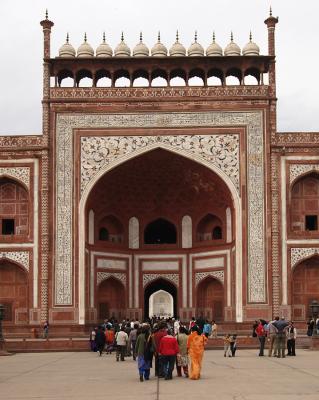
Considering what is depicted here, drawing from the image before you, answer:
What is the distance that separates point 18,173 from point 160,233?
18.7ft

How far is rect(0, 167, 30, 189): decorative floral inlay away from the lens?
26.2 meters

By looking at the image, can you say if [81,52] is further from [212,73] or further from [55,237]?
[55,237]

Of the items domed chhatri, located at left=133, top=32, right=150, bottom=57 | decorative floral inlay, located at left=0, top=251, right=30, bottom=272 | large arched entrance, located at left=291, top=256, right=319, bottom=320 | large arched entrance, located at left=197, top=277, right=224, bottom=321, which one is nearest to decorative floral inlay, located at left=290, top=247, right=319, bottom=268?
large arched entrance, located at left=291, top=256, right=319, bottom=320

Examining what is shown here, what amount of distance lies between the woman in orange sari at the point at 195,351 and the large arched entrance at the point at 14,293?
14.1 metres

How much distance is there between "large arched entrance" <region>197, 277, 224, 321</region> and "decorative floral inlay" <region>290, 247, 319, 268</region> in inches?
105

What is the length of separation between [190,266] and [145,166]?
3.70 meters

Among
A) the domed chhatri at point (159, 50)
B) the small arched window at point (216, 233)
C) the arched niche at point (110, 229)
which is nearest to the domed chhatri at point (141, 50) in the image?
the domed chhatri at point (159, 50)

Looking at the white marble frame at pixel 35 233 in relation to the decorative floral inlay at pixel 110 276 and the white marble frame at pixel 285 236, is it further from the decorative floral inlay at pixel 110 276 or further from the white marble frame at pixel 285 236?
the white marble frame at pixel 285 236

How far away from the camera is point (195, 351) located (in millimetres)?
12531

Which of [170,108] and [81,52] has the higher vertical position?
[81,52]

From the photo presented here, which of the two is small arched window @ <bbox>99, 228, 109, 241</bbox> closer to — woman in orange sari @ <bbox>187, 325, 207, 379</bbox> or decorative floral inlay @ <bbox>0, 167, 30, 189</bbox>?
decorative floral inlay @ <bbox>0, 167, 30, 189</bbox>

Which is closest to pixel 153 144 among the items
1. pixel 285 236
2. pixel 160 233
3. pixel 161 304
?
pixel 160 233

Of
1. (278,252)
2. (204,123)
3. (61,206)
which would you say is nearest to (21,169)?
(61,206)

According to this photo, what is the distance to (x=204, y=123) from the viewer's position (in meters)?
26.3
